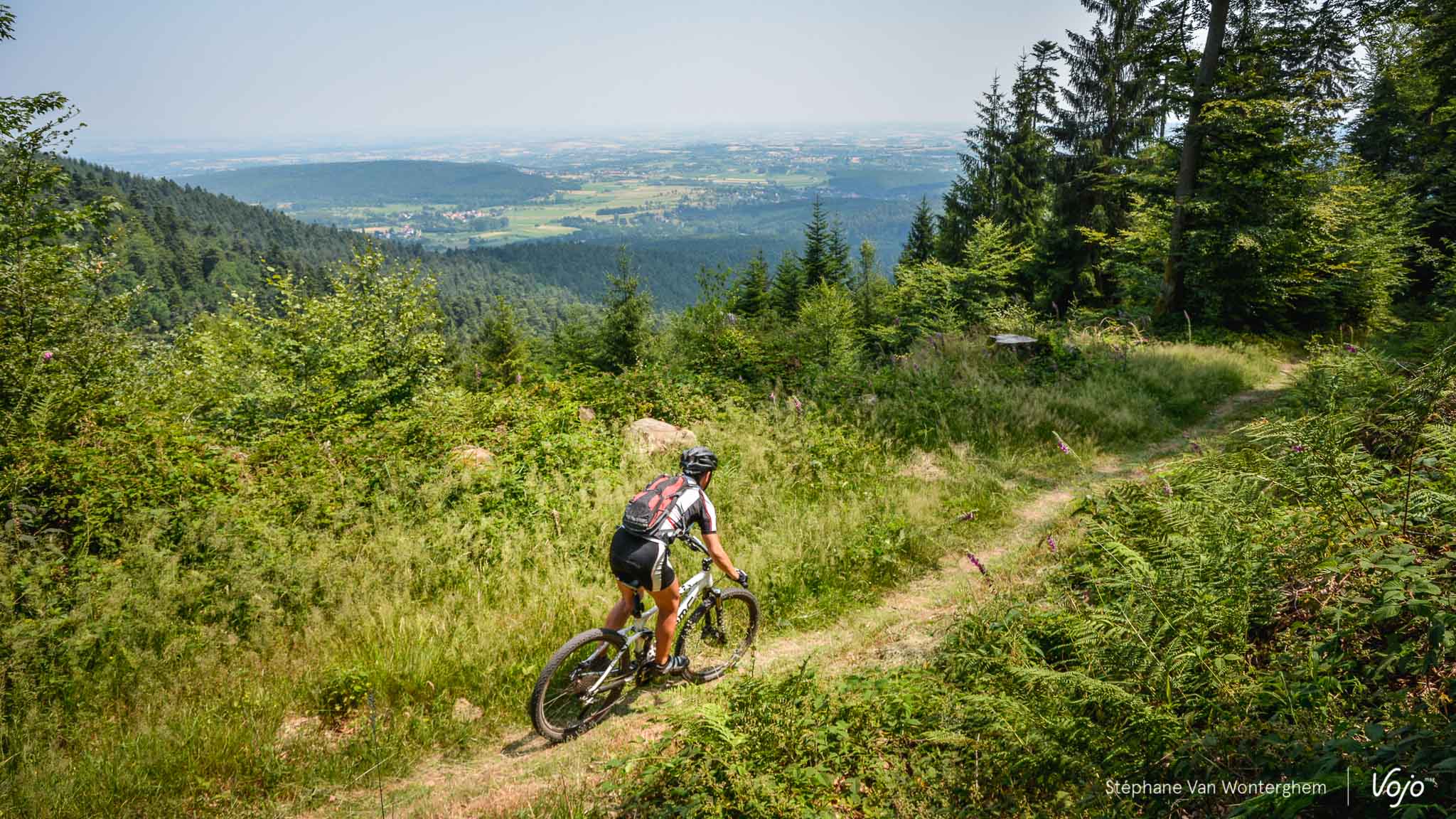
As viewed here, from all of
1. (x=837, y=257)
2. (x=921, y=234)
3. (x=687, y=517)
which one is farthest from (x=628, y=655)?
(x=921, y=234)

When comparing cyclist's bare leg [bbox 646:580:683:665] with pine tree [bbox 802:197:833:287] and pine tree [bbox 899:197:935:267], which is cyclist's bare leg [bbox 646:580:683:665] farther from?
pine tree [bbox 899:197:935:267]

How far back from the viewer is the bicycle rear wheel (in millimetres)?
4551

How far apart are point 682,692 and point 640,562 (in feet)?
4.55

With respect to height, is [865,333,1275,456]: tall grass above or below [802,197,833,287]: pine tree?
below

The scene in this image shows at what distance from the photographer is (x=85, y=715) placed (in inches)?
173

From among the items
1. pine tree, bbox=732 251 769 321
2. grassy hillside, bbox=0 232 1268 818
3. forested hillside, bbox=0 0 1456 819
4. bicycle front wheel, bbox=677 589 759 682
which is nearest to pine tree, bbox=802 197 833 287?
pine tree, bbox=732 251 769 321

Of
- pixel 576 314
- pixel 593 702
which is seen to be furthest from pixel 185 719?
pixel 576 314

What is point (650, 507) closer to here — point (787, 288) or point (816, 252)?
point (787, 288)

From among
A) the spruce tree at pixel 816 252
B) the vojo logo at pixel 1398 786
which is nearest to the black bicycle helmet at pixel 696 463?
the vojo logo at pixel 1398 786

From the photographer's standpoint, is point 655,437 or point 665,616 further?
point 655,437

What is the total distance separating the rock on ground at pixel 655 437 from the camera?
920 cm

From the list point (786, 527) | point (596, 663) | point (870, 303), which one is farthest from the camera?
point (870, 303)

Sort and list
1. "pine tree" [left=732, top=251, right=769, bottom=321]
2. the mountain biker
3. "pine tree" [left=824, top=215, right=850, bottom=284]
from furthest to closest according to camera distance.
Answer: "pine tree" [left=824, top=215, right=850, bottom=284] → "pine tree" [left=732, top=251, right=769, bottom=321] → the mountain biker

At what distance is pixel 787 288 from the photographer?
29.7 m
